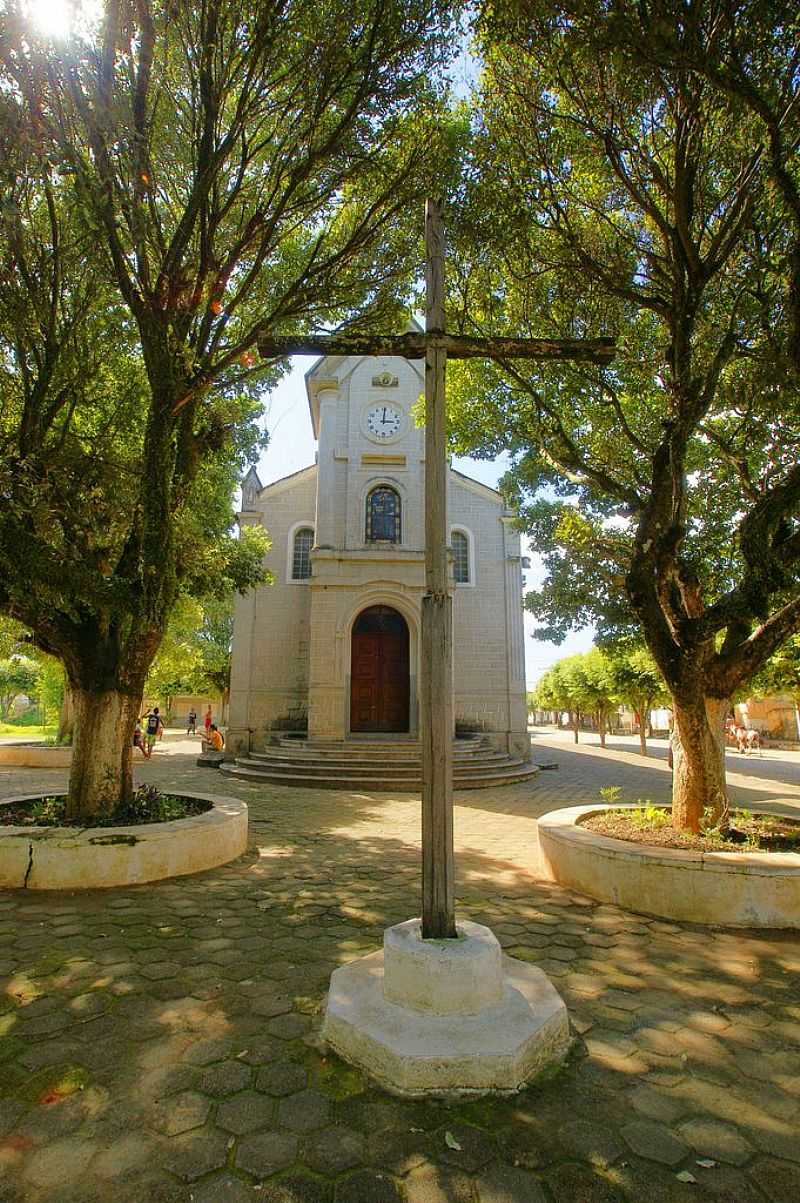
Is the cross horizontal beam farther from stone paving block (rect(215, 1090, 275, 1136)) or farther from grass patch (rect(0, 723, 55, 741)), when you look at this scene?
grass patch (rect(0, 723, 55, 741))

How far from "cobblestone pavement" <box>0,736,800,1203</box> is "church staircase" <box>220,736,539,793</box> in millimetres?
8160

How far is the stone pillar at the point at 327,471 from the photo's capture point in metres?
17.5

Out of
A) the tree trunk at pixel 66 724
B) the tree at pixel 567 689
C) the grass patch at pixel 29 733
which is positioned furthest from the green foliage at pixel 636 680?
the grass patch at pixel 29 733

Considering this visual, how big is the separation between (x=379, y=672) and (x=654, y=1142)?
15.5 m

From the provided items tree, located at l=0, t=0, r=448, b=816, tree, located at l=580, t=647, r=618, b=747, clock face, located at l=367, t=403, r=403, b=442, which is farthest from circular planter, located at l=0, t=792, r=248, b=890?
tree, located at l=580, t=647, r=618, b=747

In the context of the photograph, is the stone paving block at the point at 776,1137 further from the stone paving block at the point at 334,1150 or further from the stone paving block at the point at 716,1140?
the stone paving block at the point at 334,1150

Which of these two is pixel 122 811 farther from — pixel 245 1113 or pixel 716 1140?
pixel 716 1140

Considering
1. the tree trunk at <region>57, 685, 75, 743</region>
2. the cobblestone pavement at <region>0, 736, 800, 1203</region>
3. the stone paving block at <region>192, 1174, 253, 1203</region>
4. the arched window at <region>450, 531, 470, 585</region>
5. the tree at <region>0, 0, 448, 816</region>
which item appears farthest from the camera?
the arched window at <region>450, 531, 470, 585</region>

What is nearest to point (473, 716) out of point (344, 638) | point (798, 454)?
point (344, 638)

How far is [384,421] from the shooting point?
61.6 ft

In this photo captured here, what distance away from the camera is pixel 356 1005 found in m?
3.03

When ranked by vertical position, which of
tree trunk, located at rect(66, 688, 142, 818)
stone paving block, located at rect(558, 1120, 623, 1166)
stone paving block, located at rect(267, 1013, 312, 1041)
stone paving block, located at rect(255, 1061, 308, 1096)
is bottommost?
stone paving block, located at rect(267, 1013, 312, 1041)

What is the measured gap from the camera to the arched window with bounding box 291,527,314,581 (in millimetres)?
18969

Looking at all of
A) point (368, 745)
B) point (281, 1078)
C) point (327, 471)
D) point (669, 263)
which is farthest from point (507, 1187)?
point (327, 471)
